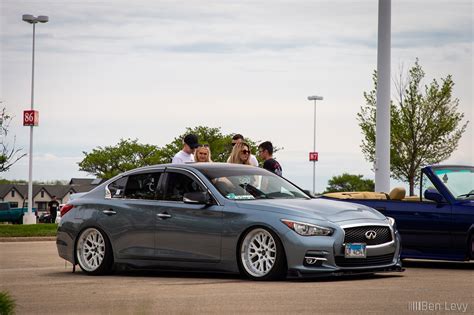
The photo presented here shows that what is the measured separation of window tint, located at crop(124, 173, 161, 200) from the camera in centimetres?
1509

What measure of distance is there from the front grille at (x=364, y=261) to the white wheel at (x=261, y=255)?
73cm

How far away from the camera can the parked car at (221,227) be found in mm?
13344

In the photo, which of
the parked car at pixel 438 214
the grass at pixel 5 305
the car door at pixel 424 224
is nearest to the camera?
the grass at pixel 5 305

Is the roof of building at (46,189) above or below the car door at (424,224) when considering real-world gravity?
above

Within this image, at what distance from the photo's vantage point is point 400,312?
32.9 feet

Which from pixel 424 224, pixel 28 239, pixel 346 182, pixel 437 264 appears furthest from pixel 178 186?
pixel 346 182

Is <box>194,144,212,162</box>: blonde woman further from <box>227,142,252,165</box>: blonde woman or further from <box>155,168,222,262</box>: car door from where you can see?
<box>155,168,222,262</box>: car door

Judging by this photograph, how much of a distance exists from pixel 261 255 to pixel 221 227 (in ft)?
2.33

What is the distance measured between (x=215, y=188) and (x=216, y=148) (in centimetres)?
7842

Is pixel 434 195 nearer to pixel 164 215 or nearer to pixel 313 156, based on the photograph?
pixel 164 215

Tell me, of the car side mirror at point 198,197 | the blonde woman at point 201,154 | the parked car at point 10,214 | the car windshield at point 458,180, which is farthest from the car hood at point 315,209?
the parked car at point 10,214

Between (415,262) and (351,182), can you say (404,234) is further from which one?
Result: (351,182)

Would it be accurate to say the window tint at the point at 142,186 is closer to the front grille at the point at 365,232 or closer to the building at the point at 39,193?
the front grille at the point at 365,232

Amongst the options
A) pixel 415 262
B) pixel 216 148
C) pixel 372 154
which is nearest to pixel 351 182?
pixel 216 148
